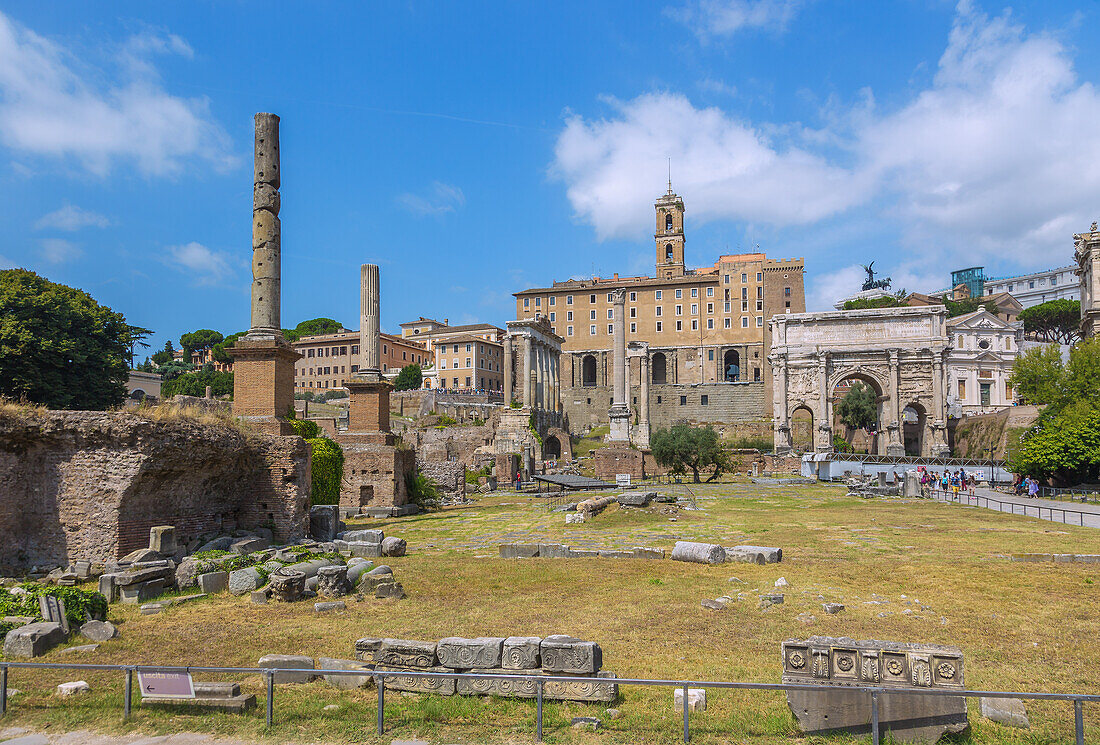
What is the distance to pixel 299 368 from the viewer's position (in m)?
92.8

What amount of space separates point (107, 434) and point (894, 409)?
50.8m

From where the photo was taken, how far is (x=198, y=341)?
108 metres

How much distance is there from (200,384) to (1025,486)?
73926mm

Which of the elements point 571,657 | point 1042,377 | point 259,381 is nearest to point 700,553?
point 571,657

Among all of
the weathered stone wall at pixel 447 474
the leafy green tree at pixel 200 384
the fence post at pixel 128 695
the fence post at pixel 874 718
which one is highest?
the leafy green tree at pixel 200 384

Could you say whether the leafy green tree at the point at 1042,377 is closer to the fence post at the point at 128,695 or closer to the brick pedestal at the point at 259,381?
the brick pedestal at the point at 259,381

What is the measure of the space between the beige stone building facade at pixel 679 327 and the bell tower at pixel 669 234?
631 centimetres

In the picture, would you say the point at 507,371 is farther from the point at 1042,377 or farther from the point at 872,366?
the point at 1042,377

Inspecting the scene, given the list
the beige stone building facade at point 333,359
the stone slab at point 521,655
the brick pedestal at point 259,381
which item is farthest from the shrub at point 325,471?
the beige stone building facade at point 333,359

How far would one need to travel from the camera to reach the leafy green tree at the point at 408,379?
86.6 metres

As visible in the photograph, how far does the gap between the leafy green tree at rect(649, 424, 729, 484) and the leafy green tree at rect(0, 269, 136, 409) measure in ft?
86.3

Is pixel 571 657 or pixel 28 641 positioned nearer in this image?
pixel 571 657

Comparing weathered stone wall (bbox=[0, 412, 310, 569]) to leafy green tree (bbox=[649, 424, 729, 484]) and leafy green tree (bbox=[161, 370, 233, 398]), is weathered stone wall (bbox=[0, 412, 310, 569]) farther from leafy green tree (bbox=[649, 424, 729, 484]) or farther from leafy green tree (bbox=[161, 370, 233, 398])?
leafy green tree (bbox=[161, 370, 233, 398])

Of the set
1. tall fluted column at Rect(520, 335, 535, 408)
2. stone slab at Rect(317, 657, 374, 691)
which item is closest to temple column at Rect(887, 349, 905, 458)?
tall fluted column at Rect(520, 335, 535, 408)
